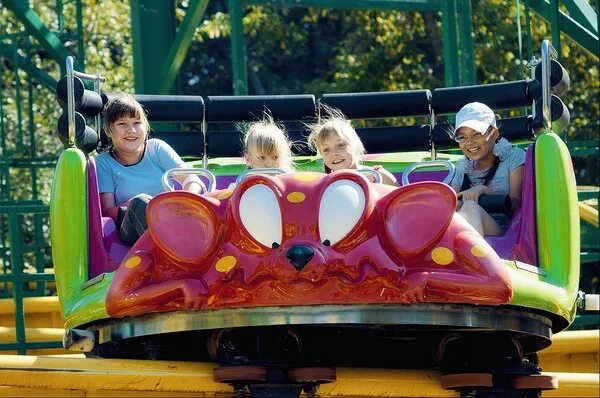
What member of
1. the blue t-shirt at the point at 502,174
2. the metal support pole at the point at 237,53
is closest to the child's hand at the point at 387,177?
the blue t-shirt at the point at 502,174

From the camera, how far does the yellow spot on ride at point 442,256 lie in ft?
14.9

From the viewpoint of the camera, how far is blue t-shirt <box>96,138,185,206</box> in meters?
5.54

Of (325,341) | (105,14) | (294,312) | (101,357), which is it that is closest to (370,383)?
(325,341)

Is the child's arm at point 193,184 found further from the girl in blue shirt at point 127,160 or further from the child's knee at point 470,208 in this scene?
the child's knee at point 470,208

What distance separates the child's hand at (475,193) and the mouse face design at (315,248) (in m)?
0.65

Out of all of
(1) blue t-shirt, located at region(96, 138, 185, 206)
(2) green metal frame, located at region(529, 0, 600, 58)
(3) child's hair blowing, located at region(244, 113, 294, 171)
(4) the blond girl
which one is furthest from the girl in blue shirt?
(2) green metal frame, located at region(529, 0, 600, 58)

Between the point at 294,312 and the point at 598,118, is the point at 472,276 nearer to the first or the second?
the point at 294,312

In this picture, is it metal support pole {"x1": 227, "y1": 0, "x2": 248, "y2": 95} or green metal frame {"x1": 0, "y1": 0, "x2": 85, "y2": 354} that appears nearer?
green metal frame {"x1": 0, "y1": 0, "x2": 85, "y2": 354}

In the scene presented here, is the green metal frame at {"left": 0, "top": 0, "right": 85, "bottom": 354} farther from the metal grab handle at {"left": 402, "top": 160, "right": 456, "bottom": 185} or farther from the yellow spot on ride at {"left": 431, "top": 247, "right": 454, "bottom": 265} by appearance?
the yellow spot on ride at {"left": 431, "top": 247, "right": 454, "bottom": 265}

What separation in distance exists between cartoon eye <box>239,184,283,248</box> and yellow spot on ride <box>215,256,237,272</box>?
10 cm

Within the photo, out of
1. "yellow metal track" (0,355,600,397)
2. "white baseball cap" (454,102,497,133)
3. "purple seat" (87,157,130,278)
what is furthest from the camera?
"white baseball cap" (454,102,497,133)

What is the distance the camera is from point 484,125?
546 cm

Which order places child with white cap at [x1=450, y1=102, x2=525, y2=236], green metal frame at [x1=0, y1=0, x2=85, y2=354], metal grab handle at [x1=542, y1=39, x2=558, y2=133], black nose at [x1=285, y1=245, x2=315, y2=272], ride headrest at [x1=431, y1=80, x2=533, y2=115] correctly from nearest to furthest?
black nose at [x1=285, y1=245, x2=315, y2=272], metal grab handle at [x1=542, y1=39, x2=558, y2=133], child with white cap at [x1=450, y1=102, x2=525, y2=236], ride headrest at [x1=431, y1=80, x2=533, y2=115], green metal frame at [x1=0, y1=0, x2=85, y2=354]

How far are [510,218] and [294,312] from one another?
3.45 feet
